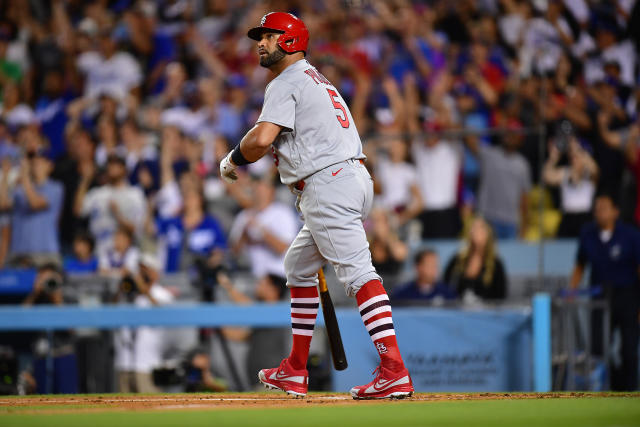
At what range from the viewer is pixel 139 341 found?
892 cm

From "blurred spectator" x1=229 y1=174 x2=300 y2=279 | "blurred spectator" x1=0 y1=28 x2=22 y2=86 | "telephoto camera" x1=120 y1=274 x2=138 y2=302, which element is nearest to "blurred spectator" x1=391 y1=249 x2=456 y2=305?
"blurred spectator" x1=229 y1=174 x2=300 y2=279

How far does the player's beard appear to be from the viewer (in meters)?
5.31

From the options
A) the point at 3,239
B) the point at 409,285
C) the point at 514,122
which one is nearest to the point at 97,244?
the point at 3,239

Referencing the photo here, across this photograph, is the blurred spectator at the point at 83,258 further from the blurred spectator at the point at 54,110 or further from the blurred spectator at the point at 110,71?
the blurred spectator at the point at 110,71

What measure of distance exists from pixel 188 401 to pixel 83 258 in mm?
5279

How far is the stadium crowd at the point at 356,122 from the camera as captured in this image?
9094 millimetres

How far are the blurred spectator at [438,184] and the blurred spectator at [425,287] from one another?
39.2 inches

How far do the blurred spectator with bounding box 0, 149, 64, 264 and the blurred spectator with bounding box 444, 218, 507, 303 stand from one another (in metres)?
4.33

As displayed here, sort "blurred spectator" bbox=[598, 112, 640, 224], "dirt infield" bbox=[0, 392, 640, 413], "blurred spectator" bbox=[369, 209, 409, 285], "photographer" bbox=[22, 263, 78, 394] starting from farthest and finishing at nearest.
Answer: "blurred spectator" bbox=[598, 112, 640, 224], "blurred spectator" bbox=[369, 209, 409, 285], "photographer" bbox=[22, 263, 78, 394], "dirt infield" bbox=[0, 392, 640, 413]

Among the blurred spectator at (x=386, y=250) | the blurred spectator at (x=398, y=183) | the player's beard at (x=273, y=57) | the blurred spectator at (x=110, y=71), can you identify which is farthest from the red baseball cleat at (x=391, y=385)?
the blurred spectator at (x=110, y=71)

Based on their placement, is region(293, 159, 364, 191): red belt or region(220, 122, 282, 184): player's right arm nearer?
region(220, 122, 282, 184): player's right arm

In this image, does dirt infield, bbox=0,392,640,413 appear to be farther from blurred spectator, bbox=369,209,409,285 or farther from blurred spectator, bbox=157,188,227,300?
blurred spectator, bbox=157,188,227,300

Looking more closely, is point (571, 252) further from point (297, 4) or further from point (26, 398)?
point (26, 398)

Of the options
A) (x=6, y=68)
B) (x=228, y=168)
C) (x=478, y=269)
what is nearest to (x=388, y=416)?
(x=228, y=168)
